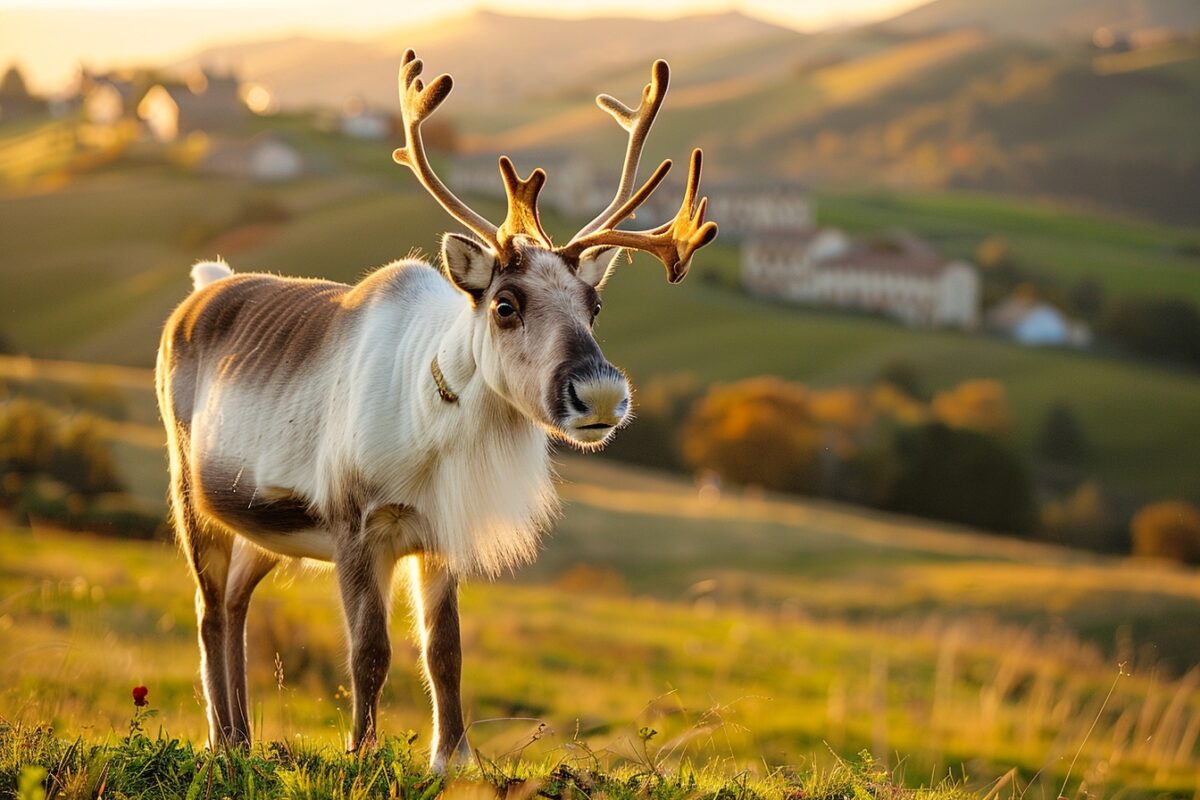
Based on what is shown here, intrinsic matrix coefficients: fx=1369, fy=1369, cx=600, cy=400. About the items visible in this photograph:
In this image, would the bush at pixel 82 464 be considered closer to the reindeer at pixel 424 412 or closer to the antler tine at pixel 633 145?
the reindeer at pixel 424 412

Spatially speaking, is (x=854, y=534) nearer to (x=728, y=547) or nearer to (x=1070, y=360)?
(x=728, y=547)

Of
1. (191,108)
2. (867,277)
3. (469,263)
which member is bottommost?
(867,277)

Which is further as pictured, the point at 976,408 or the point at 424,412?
the point at 976,408

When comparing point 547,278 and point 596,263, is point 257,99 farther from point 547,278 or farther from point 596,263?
point 547,278

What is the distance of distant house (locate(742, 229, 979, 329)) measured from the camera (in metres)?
135

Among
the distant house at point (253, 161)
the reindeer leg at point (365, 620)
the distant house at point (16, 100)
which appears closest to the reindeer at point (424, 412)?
the reindeer leg at point (365, 620)

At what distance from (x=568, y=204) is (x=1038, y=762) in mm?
137354

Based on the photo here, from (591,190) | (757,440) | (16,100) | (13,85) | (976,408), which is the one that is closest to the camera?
(757,440)

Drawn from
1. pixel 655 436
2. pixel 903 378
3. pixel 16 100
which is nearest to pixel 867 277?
pixel 903 378

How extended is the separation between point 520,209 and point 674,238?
905 mm

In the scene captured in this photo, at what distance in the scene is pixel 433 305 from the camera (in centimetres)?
820

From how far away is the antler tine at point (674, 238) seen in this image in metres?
7.54

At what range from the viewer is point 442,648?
800 centimetres

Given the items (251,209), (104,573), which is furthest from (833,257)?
(104,573)
